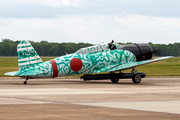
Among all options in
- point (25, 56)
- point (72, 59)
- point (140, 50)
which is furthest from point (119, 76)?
point (25, 56)

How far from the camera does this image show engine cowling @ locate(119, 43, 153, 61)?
35375 millimetres

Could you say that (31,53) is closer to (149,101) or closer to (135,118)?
(149,101)

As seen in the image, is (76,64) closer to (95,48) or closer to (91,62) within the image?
(91,62)

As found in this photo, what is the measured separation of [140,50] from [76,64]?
21.8 feet

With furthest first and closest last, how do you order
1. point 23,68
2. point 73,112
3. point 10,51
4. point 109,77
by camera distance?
point 10,51, point 109,77, point 23,68, point 73,112

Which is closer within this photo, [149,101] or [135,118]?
[135,118]

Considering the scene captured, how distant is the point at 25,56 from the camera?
30906 millimetres

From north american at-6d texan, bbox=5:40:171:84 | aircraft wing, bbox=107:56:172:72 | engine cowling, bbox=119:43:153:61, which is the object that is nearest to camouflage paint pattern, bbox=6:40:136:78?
north american at-6d texan, bbox=5:40:171:84

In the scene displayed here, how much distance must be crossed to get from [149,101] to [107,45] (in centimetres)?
1661

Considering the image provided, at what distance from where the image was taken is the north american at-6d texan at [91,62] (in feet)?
102

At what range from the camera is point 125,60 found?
34938 mm

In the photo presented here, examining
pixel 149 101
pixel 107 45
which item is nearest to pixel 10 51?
pixel 107 45

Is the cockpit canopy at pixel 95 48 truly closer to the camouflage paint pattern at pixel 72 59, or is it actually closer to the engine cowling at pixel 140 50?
the camouflage paint pattern at pixel 72 59

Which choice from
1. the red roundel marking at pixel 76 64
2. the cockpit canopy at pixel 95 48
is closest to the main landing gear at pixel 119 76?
the red roundel marking at pixel 76 64
